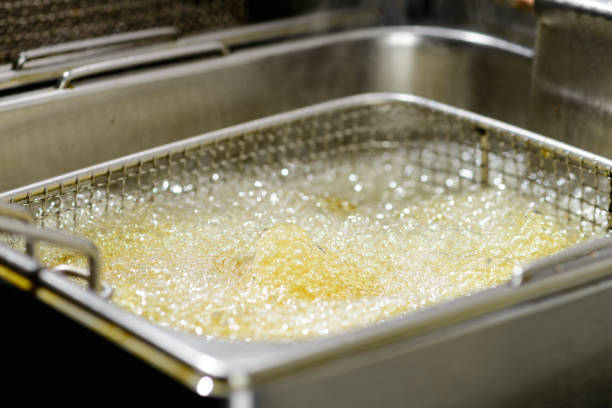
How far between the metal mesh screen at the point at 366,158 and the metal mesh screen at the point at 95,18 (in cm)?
28

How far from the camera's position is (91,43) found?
1384 mm

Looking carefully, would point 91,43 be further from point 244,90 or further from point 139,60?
point 244,90

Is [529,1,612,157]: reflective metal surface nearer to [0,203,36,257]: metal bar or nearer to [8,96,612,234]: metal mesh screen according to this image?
[8,96,612,234]: metal mesh screen

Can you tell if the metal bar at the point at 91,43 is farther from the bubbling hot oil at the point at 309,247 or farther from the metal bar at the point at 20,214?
the metal bar at the point at 20,214

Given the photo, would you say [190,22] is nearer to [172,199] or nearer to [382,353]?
[172,199]

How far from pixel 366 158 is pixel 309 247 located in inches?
19.5

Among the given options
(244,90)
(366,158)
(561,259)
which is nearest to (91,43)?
(244,90)

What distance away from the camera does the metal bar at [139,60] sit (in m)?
1.31

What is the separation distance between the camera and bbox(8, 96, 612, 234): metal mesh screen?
1.17 m

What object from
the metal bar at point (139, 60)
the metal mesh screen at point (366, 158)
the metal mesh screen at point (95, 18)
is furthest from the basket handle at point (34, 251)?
the metal mesh screen at point (95, 18)

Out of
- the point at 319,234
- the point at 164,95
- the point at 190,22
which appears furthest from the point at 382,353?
the point at 190,22

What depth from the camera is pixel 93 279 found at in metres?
0.79

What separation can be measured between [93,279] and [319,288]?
0.30m

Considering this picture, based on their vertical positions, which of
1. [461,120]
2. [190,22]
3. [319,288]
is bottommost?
[319,288]
